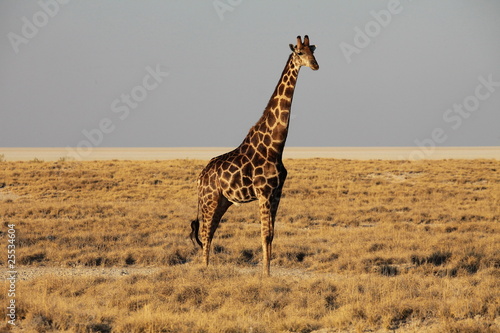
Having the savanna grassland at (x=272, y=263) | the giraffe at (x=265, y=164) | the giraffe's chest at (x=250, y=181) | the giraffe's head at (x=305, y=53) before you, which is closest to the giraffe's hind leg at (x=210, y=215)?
the giraffe at (x=265, y=164)

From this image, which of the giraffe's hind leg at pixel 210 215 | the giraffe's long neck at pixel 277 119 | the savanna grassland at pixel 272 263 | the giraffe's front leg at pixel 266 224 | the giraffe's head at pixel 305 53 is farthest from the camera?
the giraffe's hind leg at pixel 210 215

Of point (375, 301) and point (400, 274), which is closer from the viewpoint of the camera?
point (375, 301)

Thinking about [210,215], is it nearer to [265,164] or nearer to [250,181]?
[250,181]

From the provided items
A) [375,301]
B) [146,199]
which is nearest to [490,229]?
[375,301]

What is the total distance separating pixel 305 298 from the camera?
33.9 feet

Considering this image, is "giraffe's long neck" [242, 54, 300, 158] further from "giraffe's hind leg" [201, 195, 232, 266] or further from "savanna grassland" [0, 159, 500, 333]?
"savanna grassland" [0, 159, 500, 333]

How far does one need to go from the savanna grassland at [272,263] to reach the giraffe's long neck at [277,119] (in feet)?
8.07

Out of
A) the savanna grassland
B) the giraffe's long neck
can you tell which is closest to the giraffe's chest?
the giraffe's long neck

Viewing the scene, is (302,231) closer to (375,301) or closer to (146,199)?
(375,301)

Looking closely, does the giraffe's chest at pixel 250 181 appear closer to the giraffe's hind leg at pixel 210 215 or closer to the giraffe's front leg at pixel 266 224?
the giraffe's front leg at pixel 266 224

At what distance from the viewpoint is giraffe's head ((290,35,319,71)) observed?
450 inches

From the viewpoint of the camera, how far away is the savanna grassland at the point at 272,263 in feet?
30.3

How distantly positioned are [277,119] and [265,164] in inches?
37.1

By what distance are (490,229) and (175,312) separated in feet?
42.0
